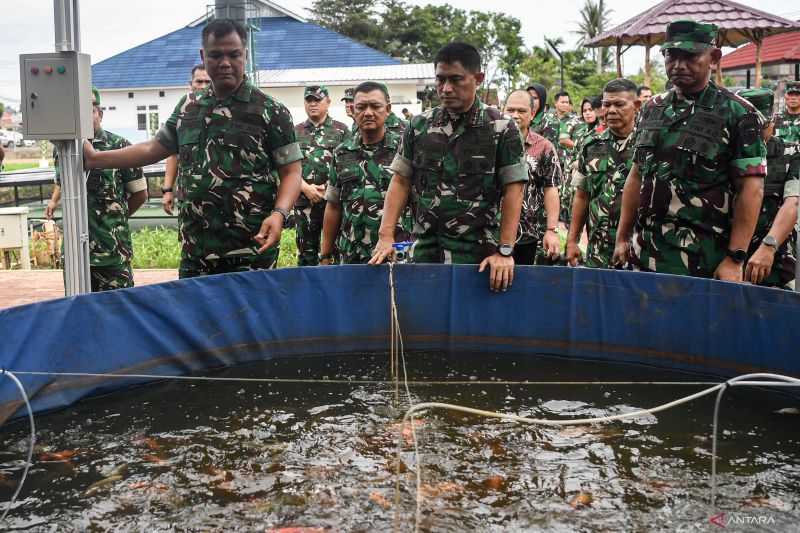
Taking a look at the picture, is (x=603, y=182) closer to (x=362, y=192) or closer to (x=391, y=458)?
(x=362, y=192)

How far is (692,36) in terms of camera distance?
396 centimetres

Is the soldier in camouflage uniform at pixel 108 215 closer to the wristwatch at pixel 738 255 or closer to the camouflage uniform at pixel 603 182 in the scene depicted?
the camouflage uniform at pixel 603 182

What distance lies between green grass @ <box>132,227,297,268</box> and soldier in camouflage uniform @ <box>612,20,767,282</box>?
18.9 feet

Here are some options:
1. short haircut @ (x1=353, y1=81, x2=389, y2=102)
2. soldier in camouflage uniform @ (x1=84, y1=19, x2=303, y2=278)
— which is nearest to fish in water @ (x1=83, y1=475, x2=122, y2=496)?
soldier in camouflage uniform @ (x1=84, y1=19, x2=303, y2=278)

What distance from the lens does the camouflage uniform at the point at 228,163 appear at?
4.44 m

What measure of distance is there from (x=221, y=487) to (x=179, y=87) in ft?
109

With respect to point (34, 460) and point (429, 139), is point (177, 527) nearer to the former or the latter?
point (34, 460)

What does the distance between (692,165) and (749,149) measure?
27 cm

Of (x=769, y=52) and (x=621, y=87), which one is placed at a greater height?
(x=769, y=52)

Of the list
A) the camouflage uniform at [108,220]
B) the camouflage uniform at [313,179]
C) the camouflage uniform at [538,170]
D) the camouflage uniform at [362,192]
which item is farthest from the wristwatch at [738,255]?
the camouflage uniform at [108,220]

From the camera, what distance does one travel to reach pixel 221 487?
3.03 m

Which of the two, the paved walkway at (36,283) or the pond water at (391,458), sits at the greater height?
the paved walkway at (36,283)

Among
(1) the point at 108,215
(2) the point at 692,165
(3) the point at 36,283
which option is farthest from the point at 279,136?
(3) the point at 36,283

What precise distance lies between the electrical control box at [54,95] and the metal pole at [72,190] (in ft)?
0.32
